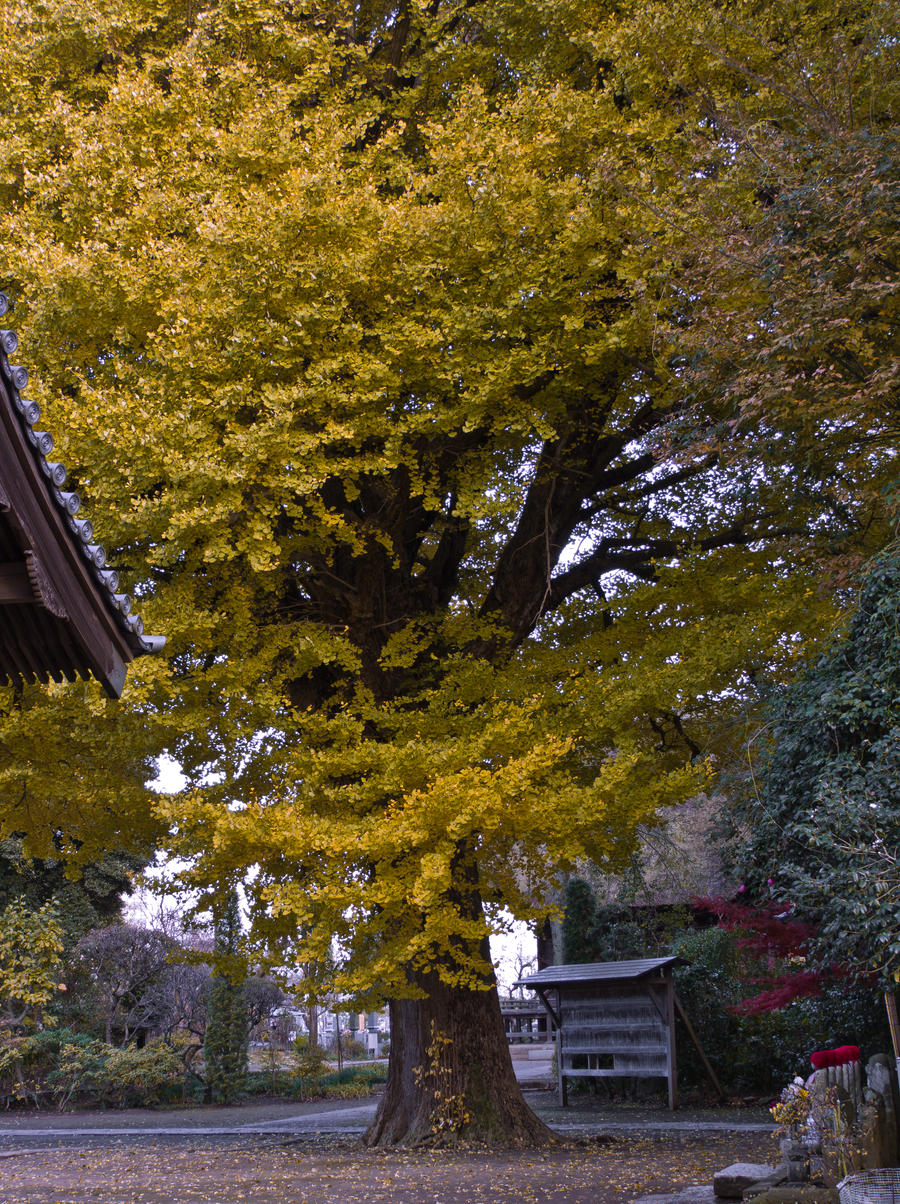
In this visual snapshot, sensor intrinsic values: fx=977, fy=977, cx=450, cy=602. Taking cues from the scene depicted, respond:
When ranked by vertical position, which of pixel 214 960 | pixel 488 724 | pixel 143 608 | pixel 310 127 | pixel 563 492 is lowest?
pixel 214 960

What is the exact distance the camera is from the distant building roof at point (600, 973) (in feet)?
46.2

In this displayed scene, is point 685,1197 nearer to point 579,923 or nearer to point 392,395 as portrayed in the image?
point 392,395

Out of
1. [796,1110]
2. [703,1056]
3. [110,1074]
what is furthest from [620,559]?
[110,1074]

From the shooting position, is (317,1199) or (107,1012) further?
(107,1012)

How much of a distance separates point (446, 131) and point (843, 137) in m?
3.42

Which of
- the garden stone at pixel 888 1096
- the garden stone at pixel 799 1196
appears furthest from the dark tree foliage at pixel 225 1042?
the garden stone at pixel 799 1196

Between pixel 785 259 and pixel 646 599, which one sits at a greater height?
pixel 785 259

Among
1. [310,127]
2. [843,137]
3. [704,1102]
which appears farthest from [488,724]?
[704,1102]

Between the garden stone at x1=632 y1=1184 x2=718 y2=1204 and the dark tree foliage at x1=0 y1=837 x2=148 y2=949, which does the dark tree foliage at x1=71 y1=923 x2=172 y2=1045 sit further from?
the garden stone at x1=632 y1=1184 x2=718 y2=1204

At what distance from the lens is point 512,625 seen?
1090cm

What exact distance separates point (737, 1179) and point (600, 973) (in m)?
8.10

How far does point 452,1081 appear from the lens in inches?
397

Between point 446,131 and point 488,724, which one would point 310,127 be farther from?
point 488,724

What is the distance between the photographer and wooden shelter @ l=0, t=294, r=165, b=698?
4098mm
